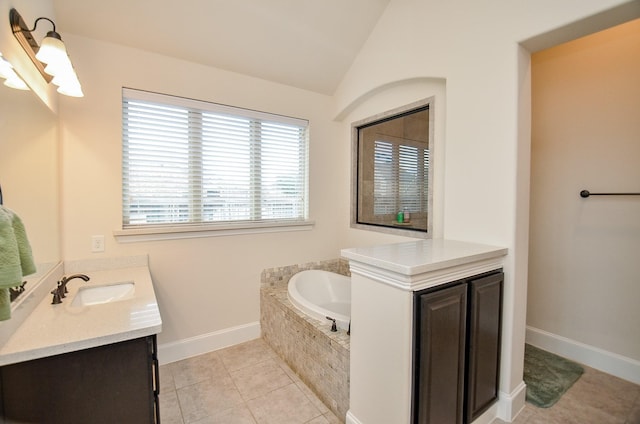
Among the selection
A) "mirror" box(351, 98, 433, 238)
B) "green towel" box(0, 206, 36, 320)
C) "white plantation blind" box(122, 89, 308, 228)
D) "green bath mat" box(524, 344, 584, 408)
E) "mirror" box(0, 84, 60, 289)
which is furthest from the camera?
"mirror" box(351, 98, 433, 238)

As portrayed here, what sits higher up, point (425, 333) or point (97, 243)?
point (97, 243)

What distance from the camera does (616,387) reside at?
202 cm

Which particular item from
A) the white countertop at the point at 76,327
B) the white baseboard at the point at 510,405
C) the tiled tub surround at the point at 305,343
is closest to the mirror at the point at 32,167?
the white countertop at the point at 76,327

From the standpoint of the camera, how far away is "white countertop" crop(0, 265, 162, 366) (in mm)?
1013

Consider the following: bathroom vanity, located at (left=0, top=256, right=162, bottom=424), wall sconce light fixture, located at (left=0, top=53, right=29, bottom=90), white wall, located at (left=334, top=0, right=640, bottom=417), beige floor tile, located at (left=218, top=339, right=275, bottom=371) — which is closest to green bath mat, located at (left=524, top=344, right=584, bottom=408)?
white wall, located at (left=334, top=0, right=640, bottom=417)

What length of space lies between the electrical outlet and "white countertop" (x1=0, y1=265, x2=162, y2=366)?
587mm

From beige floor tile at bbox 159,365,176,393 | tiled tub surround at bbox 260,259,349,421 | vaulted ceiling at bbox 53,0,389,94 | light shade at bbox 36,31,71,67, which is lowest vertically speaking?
beige floor tile at bbox 159,365,176,393

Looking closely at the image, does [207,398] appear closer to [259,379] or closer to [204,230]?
[259,379]

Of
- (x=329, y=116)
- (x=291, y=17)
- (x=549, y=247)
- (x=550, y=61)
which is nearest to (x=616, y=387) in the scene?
(x=549, y=247)

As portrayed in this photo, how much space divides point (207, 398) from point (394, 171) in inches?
97.9

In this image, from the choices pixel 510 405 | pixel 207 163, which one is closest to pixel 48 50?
pixel 207 163

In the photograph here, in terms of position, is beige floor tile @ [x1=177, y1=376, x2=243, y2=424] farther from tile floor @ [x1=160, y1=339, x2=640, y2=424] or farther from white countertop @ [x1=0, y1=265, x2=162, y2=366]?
white countertop @ [x1=0, y1=265, x2=162, y2=366]

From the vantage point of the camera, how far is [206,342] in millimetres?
2553

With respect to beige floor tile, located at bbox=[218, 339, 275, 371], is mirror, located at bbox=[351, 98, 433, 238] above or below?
above
